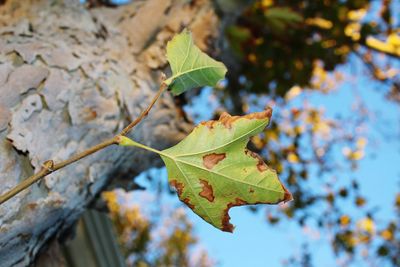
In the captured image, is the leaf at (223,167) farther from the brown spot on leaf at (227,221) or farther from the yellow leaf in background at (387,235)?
the yellow leaf in background at (387,235)

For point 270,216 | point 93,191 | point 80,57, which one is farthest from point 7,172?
point 270,216

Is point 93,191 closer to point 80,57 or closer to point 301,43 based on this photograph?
point 80,57

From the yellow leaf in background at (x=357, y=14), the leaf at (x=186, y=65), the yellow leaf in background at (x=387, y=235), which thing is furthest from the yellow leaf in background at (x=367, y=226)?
the leaf at (x=186, y=65)

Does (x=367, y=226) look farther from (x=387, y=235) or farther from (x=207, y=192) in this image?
(x=207, y=192)

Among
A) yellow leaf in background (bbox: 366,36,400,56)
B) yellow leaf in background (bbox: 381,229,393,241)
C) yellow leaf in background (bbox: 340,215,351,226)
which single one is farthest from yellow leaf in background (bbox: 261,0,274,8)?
yellow leaf in background (bbox: 381,229,393,241)

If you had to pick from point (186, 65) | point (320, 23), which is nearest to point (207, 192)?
point (186, 65)

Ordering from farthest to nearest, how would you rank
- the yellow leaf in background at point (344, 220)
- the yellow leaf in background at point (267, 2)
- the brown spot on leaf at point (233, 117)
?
the yellow leaf in background at point (344, 220)
the yellow leaf in background at point (267, 2)
the brown spot on leaf at point (233, 117)

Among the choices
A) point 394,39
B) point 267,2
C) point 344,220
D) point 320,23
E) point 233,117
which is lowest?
point 344,220
